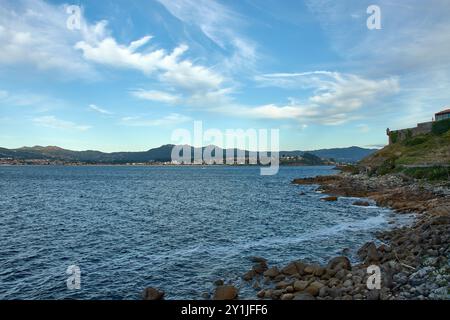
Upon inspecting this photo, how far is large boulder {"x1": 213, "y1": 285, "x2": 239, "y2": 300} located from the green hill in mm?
52835

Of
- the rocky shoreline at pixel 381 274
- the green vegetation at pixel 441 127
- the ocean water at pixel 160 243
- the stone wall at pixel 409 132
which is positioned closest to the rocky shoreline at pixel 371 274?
the rocky shoreline at pixel 381 274

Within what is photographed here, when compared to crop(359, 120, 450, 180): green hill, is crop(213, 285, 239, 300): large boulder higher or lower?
lower

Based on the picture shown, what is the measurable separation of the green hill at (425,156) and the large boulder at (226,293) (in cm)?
5283

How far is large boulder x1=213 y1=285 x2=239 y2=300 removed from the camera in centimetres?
1811

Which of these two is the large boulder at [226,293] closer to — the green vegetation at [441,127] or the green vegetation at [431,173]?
the green vegetation at [431,173]

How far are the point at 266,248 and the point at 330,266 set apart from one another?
8.25 m

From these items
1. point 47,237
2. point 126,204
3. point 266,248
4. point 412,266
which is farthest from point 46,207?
point 412,266

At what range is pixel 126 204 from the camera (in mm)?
62250

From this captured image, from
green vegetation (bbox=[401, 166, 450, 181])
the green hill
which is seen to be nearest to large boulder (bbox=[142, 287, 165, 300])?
green vegetation (bbox=[401, 166, 450, 181])

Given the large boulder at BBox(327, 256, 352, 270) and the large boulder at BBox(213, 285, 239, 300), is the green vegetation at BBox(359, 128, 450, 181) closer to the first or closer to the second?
the large boulder at BBox(327, 256, 352, 270)

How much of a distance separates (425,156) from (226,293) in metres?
78.3

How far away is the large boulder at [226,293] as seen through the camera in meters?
18.1

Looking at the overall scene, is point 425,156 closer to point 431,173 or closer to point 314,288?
point 431,173
